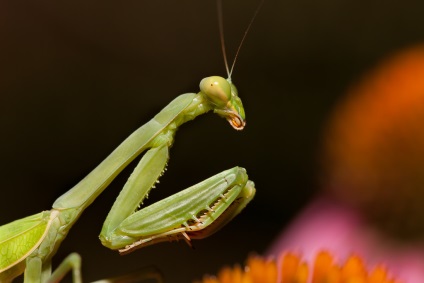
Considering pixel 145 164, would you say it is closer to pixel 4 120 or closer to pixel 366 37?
pixel 4 120

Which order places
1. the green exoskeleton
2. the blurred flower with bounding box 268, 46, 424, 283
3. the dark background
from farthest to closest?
the dark background
the blurred flower with bounding box 268, 46, 424, 283
the green exoskeleton

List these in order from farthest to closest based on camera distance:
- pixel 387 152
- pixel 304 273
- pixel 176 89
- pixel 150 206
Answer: pixel 176 89, pixel 387 152, pixel 304 273, pixel 150 206

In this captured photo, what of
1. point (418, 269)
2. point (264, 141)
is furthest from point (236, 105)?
point (264, 141)

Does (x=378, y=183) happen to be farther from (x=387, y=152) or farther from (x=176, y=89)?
(x=176, y=89)

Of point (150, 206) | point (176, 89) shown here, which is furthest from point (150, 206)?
point (176, 89)

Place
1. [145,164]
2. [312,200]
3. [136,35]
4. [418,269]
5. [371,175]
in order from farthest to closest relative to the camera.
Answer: [136,35]
[312,200]
[371,175]
[418,269]
[145,164]

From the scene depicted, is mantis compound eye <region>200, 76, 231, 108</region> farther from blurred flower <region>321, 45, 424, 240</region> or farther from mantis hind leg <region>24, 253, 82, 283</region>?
blurred flower <region>321, 45, 424, 240</region>

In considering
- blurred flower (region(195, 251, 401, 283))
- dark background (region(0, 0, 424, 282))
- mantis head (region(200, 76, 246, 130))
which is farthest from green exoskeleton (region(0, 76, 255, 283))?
dark background (region(0, 0, 424, 282))
